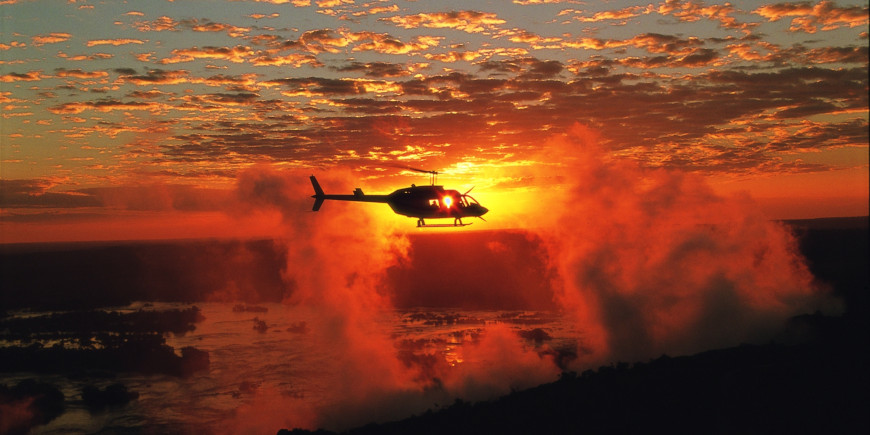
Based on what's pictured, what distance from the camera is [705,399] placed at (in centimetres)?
4191

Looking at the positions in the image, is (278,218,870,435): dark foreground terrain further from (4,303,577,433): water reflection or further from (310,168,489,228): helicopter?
(4,303,577,433): water reflection

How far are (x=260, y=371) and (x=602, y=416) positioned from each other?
8739cm

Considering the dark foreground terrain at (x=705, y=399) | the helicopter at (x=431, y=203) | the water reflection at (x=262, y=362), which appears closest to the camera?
the dark foreground terrain at (x=705, y=399)

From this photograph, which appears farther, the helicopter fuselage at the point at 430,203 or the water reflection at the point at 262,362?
the water reflection at the point at 262,362

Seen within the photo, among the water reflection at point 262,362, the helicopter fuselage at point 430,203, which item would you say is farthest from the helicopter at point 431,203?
the water reflection at point 262,362

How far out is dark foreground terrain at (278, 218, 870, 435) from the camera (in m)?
37.7

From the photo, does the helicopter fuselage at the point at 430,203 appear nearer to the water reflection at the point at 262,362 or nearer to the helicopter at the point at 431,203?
the helicopter at the point at 431,203

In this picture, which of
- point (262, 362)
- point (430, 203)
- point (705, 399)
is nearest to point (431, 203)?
point (430, 203)

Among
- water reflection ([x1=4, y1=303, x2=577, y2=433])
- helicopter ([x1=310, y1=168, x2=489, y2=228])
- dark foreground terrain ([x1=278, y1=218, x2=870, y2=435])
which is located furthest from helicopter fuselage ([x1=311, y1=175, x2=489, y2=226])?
water reflection ([x1=4, y1=303, x2=577, y2=433])

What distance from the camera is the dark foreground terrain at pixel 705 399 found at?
37.7 m

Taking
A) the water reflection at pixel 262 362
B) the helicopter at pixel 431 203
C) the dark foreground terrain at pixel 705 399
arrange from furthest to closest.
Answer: the water reflection at pixel 262 362
the helicopter at pixel 431 203
the dark foreground terrain at pixel 705 399

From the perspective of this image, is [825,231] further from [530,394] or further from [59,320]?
[59,320]

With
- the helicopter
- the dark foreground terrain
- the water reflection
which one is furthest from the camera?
the water reflection

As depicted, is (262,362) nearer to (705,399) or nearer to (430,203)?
(430,203)
